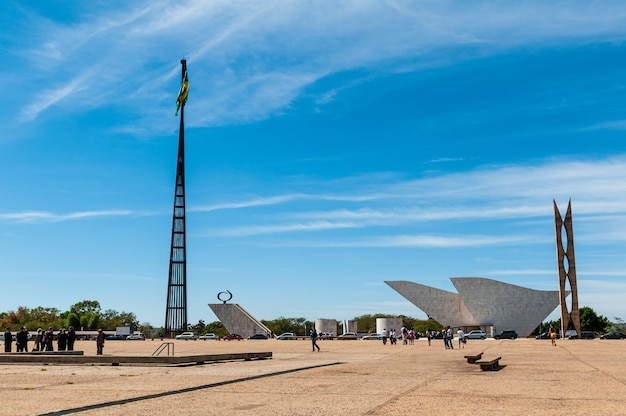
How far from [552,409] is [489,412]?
1040mm

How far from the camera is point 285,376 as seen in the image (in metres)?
15.1

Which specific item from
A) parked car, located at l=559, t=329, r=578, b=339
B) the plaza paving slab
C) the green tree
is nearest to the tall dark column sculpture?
parked car, located at l=559, t=329, r=578, b=339

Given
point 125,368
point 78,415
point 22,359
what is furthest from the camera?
point 22,359

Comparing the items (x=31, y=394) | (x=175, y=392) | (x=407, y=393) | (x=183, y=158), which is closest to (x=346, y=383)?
(x=407, y=393)

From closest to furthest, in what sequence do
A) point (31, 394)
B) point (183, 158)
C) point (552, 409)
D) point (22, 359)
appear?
1. point (552, 409)
2. point (31, 394)
3. point (22, 359)
4. point (183, 158)

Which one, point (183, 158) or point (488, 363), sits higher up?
point (183, 158)

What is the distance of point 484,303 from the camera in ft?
241

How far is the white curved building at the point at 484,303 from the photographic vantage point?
2847 inches

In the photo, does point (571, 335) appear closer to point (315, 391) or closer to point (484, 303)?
point (484, 303)

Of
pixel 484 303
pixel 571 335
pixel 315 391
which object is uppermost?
pixel 484 303

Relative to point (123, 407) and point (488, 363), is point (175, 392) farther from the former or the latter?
point (488, 363)

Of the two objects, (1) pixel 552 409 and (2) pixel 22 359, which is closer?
(1) pixel 552 409

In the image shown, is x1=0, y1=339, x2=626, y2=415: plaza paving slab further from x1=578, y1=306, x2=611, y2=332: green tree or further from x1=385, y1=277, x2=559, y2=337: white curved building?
x1=578, y1=306, x2=611, y2=332: green tree

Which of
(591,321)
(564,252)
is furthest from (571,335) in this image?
(591,321)
